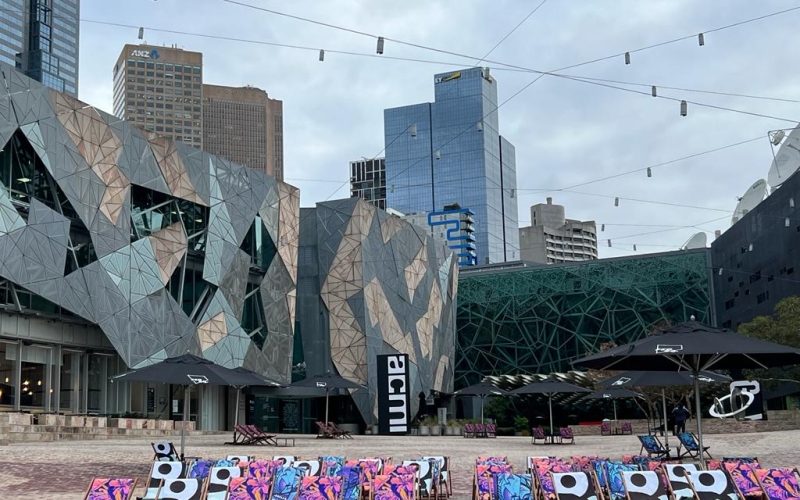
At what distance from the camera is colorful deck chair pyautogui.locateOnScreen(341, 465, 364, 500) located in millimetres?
11477

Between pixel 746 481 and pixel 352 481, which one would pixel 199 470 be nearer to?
pixel 352 481

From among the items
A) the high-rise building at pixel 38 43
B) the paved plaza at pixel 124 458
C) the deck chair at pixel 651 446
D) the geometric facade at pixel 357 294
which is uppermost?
the high-rise building at pixel 38 43

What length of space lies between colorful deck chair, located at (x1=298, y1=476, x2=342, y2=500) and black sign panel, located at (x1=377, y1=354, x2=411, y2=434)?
33.8 m

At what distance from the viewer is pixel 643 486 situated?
1128cm

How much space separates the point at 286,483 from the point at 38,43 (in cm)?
19097

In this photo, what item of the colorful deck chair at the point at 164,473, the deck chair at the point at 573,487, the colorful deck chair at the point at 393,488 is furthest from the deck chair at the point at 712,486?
the colorful deck chair at the point at 164,473

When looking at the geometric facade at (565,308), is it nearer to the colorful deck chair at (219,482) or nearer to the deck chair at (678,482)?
the deck chair at (678,482)

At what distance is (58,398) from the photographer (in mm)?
36844

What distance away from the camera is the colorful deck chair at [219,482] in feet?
37.7

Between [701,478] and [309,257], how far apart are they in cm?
4023

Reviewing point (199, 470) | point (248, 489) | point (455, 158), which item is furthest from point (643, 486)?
point (455, 158)

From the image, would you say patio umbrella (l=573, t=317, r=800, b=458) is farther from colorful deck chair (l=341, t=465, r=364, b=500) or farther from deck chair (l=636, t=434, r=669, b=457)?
deck chair (l=636, t=434, r=669, b=457)

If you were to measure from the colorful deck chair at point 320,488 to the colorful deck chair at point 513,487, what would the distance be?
1912 millimetres

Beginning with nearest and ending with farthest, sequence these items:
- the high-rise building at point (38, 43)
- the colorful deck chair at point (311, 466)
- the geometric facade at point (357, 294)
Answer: the colorful deck chair at point (311, 466)
the geometric facade at point (357, 294)
the high-rise building at point (38, 43)
